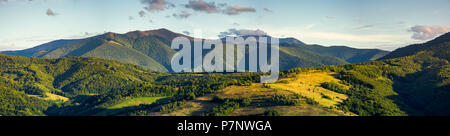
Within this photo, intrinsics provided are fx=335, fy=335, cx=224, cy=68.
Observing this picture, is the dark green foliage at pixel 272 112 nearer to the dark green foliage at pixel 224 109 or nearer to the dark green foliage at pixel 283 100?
the dark green foliage at pixel 283 100

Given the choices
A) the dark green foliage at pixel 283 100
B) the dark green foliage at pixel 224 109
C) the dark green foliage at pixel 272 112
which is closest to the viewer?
the dark green foliage at pixel 272 112

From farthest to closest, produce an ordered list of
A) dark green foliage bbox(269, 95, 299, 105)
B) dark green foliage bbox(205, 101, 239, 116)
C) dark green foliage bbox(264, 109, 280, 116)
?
1. dark green foliage bbox(205, 101, 239, 116)
2. dark green foliage bbox(269, 95, 299, 105)
3. dark green foliage bbox(264, 109, 280, 116)

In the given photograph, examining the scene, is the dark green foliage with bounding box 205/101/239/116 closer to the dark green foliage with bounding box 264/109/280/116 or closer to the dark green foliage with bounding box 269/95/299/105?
the dark green foliage with bounding box 269/95/299/105

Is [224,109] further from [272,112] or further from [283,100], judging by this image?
[272,112]

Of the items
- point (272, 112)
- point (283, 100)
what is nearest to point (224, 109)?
point (283, 100)

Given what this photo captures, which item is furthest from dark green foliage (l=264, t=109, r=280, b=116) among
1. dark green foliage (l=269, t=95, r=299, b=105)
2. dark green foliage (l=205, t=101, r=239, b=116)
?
dark green foliage (l=205, t=101, r=239, b=116)

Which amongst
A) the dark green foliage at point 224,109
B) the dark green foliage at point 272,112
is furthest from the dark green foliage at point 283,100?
the dark green foliage at point 224,109

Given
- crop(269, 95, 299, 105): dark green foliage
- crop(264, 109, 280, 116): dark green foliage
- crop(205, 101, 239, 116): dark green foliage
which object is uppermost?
crop(269, 95, 299, 105): dark green foliage

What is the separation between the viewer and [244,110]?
181500 millimetres
